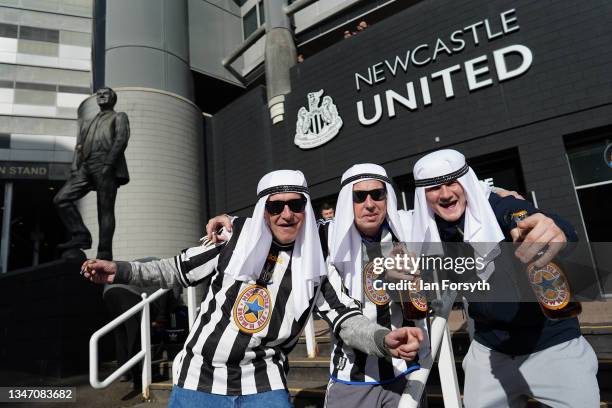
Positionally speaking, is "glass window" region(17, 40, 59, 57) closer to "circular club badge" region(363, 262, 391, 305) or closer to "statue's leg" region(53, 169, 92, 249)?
"statue's leg" region(53, 169, 92, 249)

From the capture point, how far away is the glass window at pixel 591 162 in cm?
795

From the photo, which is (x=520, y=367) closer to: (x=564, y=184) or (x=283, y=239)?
(x=283, y=239)

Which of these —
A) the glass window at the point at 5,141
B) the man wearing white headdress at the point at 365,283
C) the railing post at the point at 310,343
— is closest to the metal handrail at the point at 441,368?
the man wearing white headdress at the point at 365,283

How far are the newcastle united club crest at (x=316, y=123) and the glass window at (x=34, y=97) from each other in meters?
18.8

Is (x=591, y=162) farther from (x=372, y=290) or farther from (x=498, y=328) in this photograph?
(x=372, y=290)

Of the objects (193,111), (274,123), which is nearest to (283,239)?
(274,123)

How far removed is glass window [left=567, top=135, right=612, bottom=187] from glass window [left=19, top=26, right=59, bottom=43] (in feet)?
92.0

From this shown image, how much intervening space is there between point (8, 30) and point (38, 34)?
1521 mm

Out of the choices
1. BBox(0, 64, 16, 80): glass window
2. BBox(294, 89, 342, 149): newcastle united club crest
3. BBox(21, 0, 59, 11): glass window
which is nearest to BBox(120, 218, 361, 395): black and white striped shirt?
BBox(294, 89, 342, 149): newcastle united club crest

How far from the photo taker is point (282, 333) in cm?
183

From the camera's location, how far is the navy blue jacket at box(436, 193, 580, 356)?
171 cm

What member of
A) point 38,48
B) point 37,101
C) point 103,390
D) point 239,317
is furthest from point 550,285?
point 38,48

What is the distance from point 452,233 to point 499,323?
495 millimetres

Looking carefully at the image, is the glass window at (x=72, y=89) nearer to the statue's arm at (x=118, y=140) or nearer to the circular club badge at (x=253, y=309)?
the statue's arm at (x=118, y=140)
